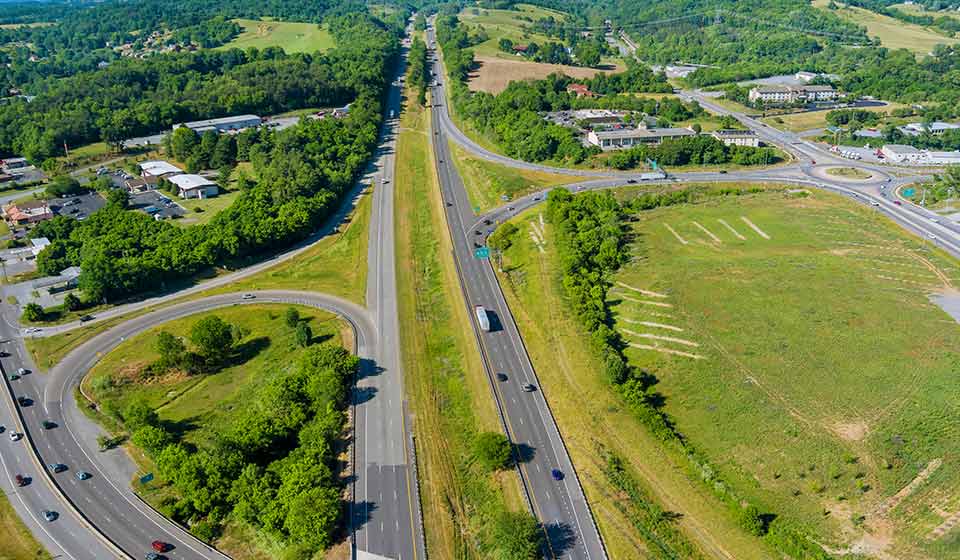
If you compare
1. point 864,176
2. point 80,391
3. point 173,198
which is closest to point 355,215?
point 173,198

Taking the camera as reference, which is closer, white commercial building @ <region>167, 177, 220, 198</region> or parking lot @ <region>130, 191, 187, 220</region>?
parking lot @ <region>130, 191, 187, 220</region>

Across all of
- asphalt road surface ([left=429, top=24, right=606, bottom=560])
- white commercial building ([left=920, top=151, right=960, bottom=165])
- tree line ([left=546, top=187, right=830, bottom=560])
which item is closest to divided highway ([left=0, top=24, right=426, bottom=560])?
asphalt road surface ([left=429, top=24, right=606, bottom=560])

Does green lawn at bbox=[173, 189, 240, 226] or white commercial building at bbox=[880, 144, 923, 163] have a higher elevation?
white commercial building at bbox=[880, 144, 923, 163]

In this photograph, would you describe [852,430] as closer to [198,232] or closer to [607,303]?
[607,303]

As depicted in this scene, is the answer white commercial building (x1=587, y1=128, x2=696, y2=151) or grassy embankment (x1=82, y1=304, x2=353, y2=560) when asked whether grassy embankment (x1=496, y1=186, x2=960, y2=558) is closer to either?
grassy embankment (x1=82, y1=304, x2=353, y2=560)

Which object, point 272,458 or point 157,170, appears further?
point 157,170

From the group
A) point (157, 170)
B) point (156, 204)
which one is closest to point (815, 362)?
point (156, 204)
